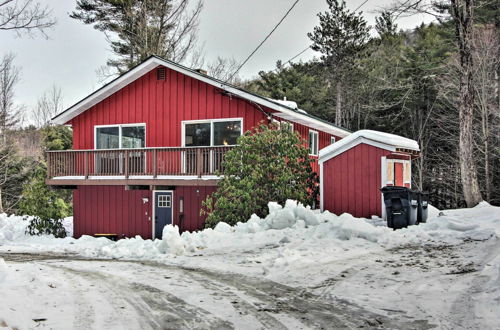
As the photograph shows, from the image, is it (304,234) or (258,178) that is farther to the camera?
Answer: (258,178)

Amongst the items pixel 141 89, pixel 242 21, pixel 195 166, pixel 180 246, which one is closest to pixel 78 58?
pixel 242 21

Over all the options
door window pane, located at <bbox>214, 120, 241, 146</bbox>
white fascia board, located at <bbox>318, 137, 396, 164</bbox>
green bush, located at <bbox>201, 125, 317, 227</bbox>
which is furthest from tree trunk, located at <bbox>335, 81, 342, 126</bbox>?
white fascia board, located at <bbox>318, 137, 396, 164</bbox>

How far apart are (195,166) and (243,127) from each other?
7.42 ft

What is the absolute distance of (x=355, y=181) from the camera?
1266 cm

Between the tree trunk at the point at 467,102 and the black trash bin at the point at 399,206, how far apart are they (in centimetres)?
591

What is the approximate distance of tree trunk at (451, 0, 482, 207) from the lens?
604 inches

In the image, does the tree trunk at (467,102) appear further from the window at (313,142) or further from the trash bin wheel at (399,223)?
the trash bin wheel at (399,223)

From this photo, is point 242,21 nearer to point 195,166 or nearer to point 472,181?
point 195,166

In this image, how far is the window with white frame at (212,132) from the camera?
1554cm

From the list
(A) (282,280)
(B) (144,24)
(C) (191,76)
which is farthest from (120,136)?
(A) (282,280)

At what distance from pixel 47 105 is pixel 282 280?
4336 centimetres

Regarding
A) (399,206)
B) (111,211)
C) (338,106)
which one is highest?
(338,106)

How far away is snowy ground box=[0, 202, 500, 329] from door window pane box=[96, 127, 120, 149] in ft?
24.3

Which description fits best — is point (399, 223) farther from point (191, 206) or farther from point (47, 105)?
point (47, 105)
